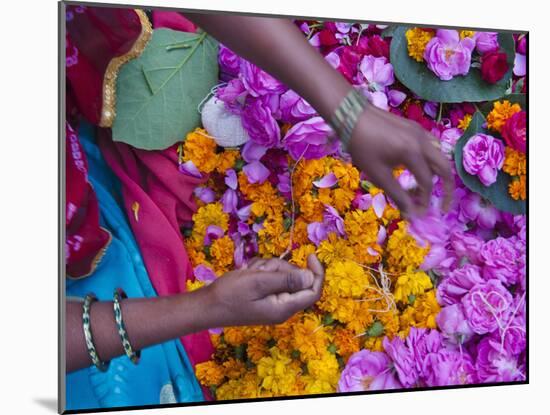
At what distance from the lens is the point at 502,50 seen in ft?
8.73

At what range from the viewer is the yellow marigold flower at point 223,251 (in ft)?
7.86

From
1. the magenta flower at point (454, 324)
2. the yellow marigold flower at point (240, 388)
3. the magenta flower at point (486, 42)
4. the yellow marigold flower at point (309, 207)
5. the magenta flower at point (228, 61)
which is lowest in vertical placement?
the yellow marigold flower at point (240, 388)

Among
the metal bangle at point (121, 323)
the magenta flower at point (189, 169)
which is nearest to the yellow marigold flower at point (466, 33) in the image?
the magenta flower at point (189, 169)

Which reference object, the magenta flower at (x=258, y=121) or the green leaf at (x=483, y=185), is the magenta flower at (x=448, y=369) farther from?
the magenta flower at (x=258, y=121)

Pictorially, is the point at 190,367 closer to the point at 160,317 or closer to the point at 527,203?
the point at 160,317

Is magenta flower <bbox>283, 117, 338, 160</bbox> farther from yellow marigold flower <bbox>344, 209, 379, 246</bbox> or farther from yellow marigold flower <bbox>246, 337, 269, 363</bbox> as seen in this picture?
yellow marigold flower <bbox>246, 337, 269, 363</bbox>

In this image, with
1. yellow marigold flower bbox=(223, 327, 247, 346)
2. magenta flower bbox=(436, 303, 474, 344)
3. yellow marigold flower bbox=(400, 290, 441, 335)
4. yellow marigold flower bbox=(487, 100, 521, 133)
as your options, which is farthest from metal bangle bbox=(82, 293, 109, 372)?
yellow marigold flower bbox=(487, 100, 521, 133)

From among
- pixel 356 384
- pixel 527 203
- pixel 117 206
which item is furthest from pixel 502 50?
pixel 117 206

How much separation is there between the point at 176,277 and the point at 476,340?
3.21 feet

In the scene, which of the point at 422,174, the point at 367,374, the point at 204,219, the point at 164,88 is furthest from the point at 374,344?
the point at 164,88

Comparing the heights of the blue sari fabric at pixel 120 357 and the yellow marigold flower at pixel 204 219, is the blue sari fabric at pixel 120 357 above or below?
below

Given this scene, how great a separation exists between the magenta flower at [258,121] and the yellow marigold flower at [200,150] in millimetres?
114

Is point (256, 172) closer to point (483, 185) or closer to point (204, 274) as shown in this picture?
point (204, 274)

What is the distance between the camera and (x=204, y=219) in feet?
7.84
